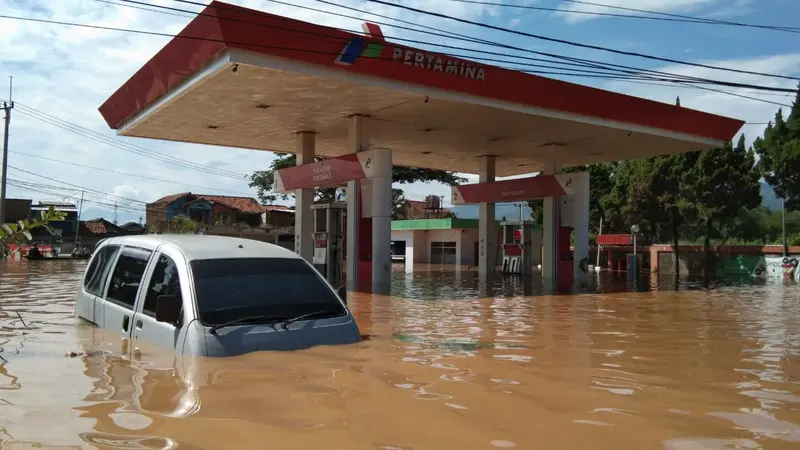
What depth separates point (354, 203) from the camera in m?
19.5

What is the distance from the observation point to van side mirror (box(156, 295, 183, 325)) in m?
5.27

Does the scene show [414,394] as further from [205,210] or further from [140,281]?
[205,210]

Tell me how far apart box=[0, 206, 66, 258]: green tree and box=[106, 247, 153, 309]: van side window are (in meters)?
1.45

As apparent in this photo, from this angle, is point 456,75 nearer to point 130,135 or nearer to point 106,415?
point 130,135

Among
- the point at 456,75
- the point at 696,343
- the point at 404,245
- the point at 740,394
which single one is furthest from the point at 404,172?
the point at 740,394

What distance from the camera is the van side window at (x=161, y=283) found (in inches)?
222

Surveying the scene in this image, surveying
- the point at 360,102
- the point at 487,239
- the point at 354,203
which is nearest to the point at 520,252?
the point at 487,239

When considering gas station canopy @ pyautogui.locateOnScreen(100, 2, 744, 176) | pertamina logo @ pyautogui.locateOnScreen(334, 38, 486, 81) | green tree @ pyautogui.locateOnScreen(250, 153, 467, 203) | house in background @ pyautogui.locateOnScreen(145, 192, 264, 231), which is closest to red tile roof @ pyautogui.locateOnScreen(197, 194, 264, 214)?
house in background @ pyautogui.locateOnScreen(145, 192, 264, 231)

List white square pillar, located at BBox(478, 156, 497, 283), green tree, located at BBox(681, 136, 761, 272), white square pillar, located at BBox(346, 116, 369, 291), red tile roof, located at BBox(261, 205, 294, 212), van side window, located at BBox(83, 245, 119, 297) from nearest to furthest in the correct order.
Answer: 1. van side window, located at BBox(83, 245, 119, 297)
2. white square pillar, located at BBox(346, 116, 369, 291)
3. white square pillar, located at BBox(478, 156, 497, 283)
4. green tree, located at BBox(681, 136, 761, 272)
5. red tile roof, located at BBox(261, 205, 294, 212)

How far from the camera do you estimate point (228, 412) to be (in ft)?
13.5

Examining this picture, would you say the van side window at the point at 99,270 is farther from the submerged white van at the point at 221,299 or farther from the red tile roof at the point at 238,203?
the red tile roof at the point at 238,203

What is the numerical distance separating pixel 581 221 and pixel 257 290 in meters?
20.5

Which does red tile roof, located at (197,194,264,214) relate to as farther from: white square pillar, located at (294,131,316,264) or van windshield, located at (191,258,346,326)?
van windshield, located at (191,258,346,326)

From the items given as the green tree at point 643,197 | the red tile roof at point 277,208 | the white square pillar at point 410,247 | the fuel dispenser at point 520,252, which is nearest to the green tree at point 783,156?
the green tree at point 643,197
